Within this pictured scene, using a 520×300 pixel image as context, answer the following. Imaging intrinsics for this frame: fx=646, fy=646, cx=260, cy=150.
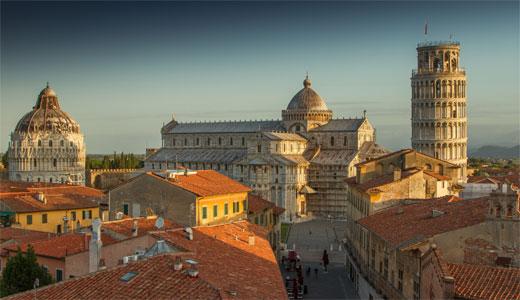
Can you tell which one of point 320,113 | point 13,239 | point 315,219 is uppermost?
point 320,113

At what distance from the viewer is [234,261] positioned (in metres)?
21.7

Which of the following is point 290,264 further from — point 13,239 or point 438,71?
point 438,71

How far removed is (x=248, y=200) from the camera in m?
43.5

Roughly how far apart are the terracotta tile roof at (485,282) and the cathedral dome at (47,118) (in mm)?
105759

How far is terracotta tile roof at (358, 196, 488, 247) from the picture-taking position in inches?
870

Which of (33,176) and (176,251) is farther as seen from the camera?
(33,176)

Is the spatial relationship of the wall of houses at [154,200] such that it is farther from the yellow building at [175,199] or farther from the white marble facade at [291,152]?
the white marble facade at [291,152]

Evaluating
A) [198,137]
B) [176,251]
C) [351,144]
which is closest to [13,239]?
[176,251]

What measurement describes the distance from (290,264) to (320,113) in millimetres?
52944

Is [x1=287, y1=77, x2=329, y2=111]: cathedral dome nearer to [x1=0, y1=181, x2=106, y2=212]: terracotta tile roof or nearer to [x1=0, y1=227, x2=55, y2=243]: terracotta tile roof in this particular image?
[x1=0, y1=181, x2=106, y2=212]: terracotta tile roof

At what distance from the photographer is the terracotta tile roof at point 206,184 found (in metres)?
34.9

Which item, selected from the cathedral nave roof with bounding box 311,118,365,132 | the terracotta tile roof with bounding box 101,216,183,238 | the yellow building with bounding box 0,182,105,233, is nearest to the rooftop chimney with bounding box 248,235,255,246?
the terracotta tile roof with bounding box 101,216,183,238

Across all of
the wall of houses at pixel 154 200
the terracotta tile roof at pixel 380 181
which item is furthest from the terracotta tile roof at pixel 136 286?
the terracotta tile roof at pixel 380 181

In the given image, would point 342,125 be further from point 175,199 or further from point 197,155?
point 175,199
